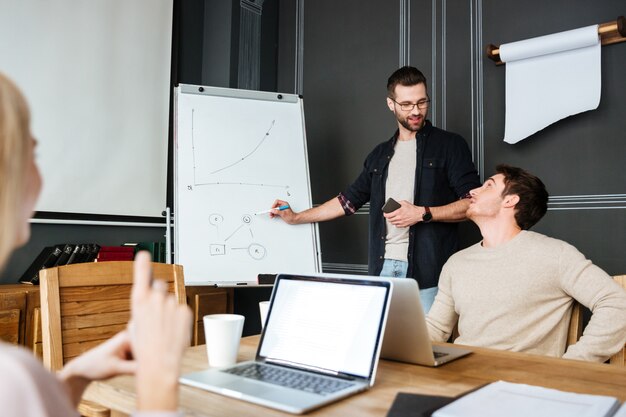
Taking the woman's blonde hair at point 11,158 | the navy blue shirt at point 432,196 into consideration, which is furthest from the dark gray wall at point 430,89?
the woman's blonde hair at point 11,158

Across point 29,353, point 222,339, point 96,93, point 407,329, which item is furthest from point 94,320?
point 96,93

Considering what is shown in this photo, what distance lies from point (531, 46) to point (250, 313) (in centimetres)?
224

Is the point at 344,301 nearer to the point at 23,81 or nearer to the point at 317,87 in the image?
the point at 23,81

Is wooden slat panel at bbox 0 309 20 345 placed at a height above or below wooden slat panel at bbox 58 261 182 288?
below

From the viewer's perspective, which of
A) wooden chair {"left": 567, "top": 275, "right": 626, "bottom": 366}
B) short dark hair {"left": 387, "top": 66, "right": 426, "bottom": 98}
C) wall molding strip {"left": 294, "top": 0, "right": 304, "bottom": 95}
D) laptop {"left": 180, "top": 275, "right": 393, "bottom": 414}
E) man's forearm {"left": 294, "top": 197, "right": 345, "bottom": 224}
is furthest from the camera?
wall molding strip {"left": 294, "top": 0, "right": 304, "bottom": 95}

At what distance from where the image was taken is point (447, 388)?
36.9 inches

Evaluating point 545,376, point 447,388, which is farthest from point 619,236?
point 447,388

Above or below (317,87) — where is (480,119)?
below

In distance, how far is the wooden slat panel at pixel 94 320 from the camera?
1.32 metres

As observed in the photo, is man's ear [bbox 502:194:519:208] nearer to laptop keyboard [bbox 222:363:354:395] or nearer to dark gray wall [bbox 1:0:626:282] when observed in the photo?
dark gray wall [bbox 1:0:626:282]

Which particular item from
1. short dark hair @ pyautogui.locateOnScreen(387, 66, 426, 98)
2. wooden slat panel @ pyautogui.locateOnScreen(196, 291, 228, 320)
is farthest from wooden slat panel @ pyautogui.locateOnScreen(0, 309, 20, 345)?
short dark hair @ pyautogui.locateOnScreen(387, 66, 426, 98)

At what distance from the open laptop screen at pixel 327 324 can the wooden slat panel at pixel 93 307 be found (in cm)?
52

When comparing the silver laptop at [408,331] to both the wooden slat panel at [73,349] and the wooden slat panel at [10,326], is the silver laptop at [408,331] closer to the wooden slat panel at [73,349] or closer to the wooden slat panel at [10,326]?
the wooden slat panel at [73,349]

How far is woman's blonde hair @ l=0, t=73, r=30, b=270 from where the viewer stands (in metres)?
0.49
